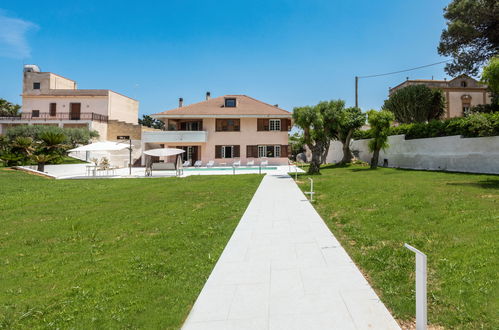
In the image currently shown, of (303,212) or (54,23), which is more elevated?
(54,23)

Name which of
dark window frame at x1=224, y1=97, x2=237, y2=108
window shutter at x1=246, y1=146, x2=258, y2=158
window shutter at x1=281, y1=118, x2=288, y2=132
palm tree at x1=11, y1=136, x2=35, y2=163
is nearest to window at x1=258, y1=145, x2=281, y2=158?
window shutter at x1=246, y1=146, x2=258, y2=158

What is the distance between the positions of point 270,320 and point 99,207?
7.44 meters

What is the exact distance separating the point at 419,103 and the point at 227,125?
22.1 metres

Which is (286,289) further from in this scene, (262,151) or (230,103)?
(230,103)

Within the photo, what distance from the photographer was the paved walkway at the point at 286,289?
2.62 m

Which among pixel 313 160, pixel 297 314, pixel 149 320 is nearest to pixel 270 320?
pixel 297 314

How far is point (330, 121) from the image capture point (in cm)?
1869

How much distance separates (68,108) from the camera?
38.1 meters

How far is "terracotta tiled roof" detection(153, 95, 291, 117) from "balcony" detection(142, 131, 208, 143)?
2.09 metres

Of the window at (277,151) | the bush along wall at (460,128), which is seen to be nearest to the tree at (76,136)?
the window at (277,151)

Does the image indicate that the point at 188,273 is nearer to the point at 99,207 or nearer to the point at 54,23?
the point at 99,207

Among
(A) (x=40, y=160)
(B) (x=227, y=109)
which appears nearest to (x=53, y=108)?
(A) (x=40, y=160)

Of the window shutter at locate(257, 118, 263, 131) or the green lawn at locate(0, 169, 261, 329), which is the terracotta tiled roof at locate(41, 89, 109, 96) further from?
the green lawn at locate(0, 169, 261, 329)

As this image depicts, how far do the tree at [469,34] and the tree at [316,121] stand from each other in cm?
1188
